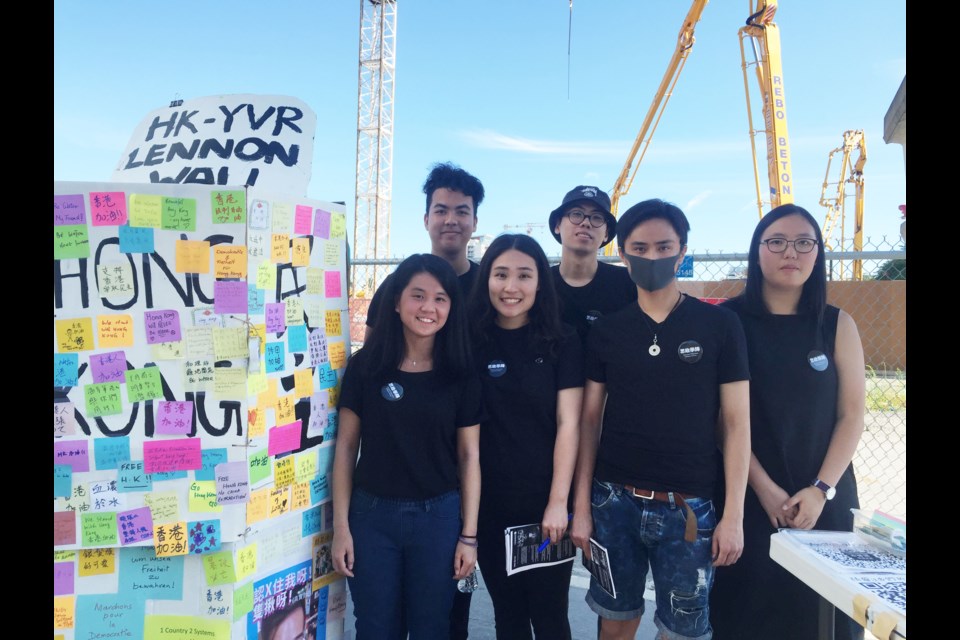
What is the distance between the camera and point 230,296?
1.93 metres

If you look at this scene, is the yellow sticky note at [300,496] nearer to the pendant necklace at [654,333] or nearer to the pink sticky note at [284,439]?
the pink sticky note at [284,439]

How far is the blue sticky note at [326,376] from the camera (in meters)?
2.26

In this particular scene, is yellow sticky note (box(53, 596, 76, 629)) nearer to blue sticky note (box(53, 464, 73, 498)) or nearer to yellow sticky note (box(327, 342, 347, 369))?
blue sticky note (box(53, 464, 73, 498))

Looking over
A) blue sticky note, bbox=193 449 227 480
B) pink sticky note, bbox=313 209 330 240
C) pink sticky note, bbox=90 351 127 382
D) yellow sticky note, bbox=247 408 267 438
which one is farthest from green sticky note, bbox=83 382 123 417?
pink sticky note, bbox=313 209 330 240

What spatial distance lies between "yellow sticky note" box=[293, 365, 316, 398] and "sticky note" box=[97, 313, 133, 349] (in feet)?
1.95

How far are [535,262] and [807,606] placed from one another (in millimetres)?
1878

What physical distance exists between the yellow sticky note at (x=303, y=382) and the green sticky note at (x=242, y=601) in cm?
74

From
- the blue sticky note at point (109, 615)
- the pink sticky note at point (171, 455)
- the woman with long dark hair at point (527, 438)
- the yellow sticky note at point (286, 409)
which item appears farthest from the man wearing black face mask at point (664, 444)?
the blue sticky note at point (109, 615)

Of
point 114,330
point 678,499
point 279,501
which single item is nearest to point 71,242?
point 114,330

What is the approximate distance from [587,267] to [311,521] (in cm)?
174

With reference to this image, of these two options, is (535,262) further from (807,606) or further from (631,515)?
(807,606)

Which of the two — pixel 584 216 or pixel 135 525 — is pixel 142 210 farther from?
pixel 584 216

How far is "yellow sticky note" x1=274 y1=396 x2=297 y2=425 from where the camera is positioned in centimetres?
208
